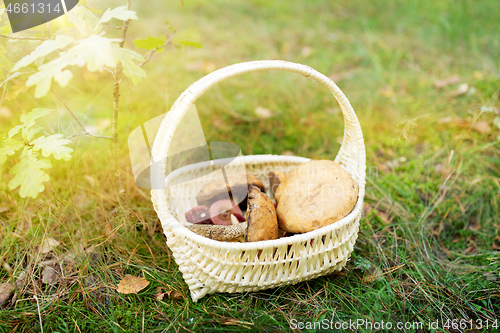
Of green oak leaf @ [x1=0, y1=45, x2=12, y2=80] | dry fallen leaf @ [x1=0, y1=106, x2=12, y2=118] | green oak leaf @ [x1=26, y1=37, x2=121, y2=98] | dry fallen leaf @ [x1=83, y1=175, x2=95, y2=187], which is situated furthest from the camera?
dry fallen leaf @ [x1=0, y1=106, x2=12, y2=118]

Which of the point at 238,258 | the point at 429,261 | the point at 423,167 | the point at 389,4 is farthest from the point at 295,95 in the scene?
the point at 389,4

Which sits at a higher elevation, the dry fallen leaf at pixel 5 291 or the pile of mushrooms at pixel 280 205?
the pile of mushrooms at pixel 280 205

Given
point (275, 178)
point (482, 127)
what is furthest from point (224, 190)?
point (482, 127)

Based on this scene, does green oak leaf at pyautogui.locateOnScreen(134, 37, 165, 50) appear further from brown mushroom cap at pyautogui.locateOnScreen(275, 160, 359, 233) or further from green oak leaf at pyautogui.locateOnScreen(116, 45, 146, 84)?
brown mushroom cap at pyautogui.locateOnScreen(275, 160, 359, 233)

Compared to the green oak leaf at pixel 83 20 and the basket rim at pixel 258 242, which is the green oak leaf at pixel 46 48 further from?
the basket rim at pixel 258 242

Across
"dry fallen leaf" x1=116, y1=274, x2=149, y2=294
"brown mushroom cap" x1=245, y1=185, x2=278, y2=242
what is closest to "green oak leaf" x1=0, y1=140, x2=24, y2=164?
"dry fallen leaf" x1=116, y1=274, x2=149, y2=294

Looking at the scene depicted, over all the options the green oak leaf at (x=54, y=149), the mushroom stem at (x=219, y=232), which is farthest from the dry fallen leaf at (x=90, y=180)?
the mushroom stem at (x=219, y=232)
